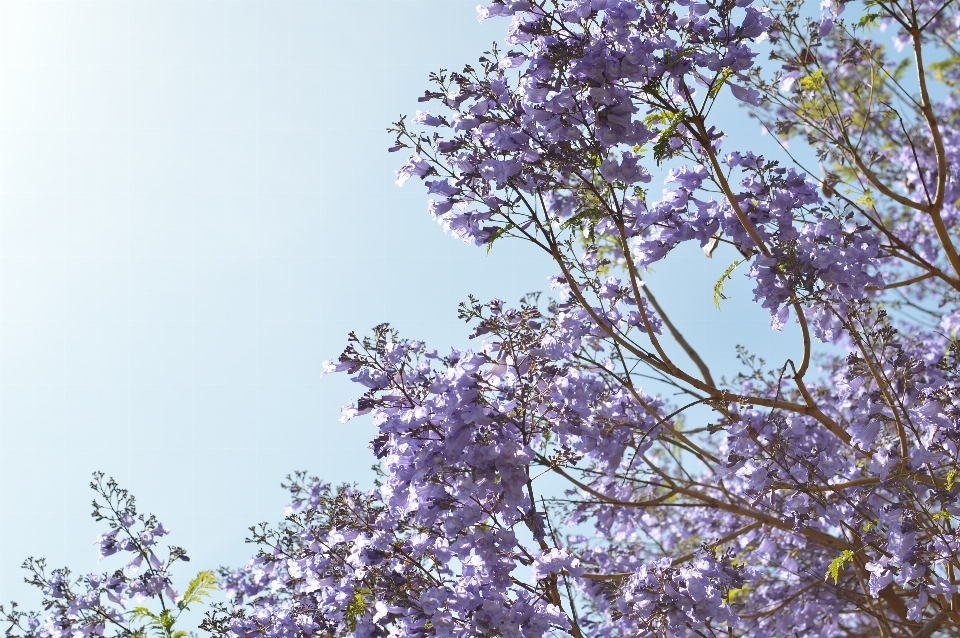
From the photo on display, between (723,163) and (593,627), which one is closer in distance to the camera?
(723,163)

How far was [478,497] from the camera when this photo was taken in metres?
3.84

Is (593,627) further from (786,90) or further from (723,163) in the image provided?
(786,90)

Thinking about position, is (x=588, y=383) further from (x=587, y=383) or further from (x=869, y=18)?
(x=869, y=18)

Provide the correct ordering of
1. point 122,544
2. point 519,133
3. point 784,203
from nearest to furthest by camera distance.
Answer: point 519,133 → point 784,203 → point 122,544

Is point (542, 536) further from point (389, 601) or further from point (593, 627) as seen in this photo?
point (593, 627)

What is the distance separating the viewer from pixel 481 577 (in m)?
3.83

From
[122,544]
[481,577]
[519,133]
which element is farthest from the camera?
[122,544]

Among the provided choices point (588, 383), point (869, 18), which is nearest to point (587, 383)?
point (588, 383)

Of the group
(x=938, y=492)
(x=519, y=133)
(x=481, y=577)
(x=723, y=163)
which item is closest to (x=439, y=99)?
(x=519, y=133)

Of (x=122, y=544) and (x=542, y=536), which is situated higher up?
(x=122, y=544)

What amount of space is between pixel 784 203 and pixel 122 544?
4.73 metres

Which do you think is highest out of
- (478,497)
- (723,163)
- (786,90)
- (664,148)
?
(786,90)

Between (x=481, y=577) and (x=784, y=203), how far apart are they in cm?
244

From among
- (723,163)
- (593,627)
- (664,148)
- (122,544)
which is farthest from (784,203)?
(122,544)
